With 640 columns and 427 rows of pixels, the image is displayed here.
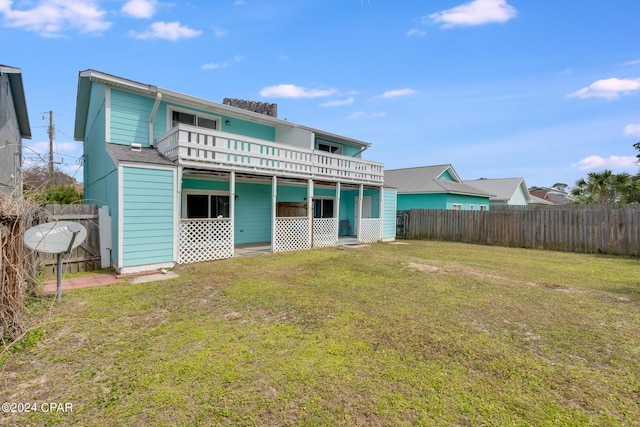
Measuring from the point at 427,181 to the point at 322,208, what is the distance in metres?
9.26

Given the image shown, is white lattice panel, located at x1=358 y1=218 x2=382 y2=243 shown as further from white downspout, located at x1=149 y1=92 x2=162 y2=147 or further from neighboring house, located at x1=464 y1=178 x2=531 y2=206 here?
neighboring house, located at x1=464 y1=178 x2=531 y2=206

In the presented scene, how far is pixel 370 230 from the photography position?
49.9 ft

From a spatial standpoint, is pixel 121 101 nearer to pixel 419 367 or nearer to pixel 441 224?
pixel 419 367

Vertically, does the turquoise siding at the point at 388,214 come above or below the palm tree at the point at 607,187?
below

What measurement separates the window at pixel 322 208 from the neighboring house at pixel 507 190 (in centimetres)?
1966

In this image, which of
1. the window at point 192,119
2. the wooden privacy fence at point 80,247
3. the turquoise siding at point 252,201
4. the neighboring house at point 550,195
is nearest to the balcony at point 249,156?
the window at point 192,119

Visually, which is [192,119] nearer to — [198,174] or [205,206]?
[198,174]

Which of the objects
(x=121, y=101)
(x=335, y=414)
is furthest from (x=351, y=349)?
(x=121, y=101)

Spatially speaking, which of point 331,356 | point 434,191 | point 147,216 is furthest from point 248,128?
point 434,191

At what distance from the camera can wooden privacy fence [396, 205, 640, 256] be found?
12492 millimetres

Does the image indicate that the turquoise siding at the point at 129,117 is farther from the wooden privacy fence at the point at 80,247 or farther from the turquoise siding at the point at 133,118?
the wooden privacy fence at the point at 80,247

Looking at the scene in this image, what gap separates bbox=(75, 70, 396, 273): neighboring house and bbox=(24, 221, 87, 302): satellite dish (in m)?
2.49

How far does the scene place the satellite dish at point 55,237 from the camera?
14.8ft

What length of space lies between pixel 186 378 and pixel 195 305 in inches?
99.1
